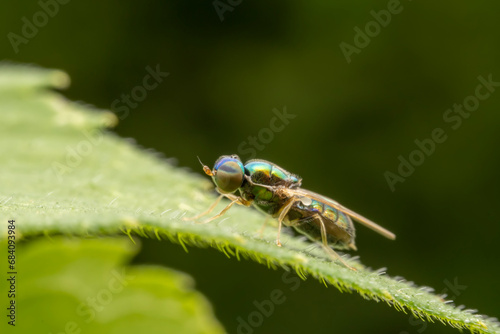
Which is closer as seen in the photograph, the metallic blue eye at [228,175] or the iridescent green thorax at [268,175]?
the metallic blue eye at [228,175]

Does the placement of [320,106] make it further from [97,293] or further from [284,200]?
[97,293]

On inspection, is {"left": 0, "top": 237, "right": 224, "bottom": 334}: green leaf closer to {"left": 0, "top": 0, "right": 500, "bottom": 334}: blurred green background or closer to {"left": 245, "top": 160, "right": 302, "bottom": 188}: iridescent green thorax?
{"left": 245, "top": 160, "right": 302, "bottom": 188}: iridescent green thorax

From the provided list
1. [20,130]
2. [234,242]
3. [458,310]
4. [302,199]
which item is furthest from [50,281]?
[20,130]

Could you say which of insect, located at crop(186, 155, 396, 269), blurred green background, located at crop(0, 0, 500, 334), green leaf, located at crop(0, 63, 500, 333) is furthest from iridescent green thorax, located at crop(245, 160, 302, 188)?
blurred green background, located at crop(0, 0, 500, 334)

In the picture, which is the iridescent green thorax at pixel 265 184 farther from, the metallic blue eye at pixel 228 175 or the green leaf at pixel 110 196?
the green leaf at pixel 110 196

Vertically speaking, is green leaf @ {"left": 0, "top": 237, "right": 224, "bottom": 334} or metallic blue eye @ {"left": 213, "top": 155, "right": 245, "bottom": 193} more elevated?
metallic blue eye @ {"left": 213, "top": 155, "right": 245, "bottom": 193}

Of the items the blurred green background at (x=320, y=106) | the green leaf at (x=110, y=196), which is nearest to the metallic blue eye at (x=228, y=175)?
the green leaf at (x=110, y=196)

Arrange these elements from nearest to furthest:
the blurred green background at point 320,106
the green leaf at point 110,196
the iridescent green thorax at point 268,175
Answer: the green leaf at point 110,196, the iridescent green thorax at point 268,175, the blurred green background at point 320,106

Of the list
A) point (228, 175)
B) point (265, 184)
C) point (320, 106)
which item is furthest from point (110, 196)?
point (320, 106)
